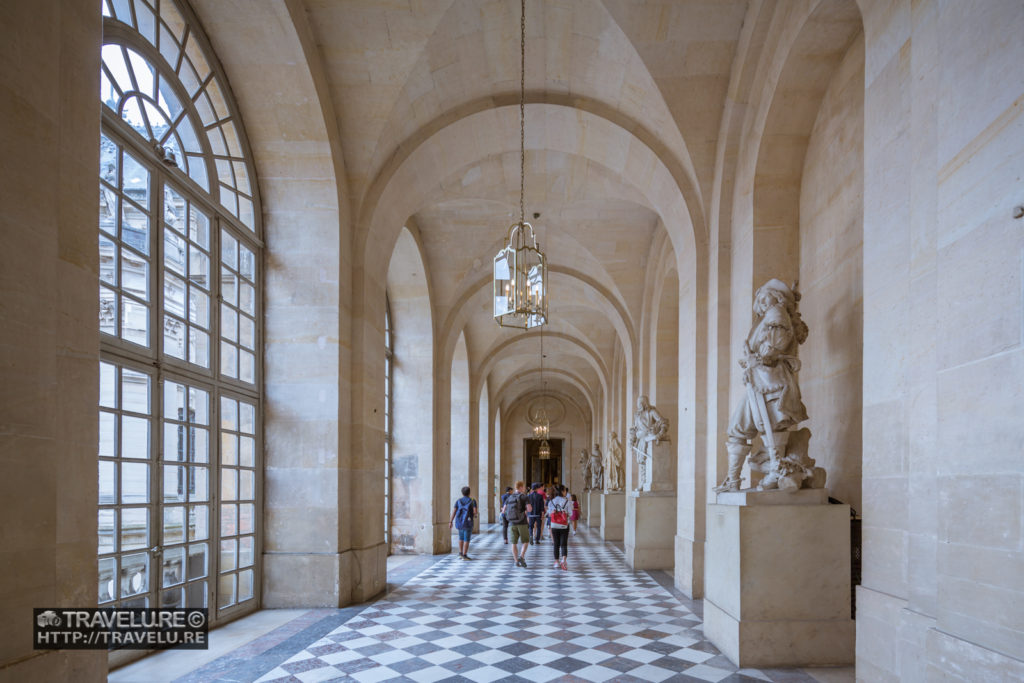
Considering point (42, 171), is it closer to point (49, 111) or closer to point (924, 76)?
point (49, 111)

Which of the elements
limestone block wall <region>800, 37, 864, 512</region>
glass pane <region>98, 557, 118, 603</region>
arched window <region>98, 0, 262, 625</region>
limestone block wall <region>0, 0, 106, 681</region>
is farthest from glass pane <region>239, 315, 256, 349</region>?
limestone block wall <region>800, 37, 864, 512</region>

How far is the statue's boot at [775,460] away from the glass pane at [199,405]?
16.8 feet

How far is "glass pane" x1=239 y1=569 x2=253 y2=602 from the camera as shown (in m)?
7.55

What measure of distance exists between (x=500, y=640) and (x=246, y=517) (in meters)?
3.18

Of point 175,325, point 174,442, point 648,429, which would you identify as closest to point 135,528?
point 174,442

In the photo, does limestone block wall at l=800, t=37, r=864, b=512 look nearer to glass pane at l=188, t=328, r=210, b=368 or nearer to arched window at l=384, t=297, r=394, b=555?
glass pane at l=188, t=328, r=210, b=368

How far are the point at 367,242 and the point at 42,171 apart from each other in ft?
19.2

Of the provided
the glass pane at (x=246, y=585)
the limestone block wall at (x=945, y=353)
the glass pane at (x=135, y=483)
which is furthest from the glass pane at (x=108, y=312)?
the limestone block wall at (x=945, y=353)

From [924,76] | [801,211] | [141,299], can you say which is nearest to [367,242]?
[141,299]

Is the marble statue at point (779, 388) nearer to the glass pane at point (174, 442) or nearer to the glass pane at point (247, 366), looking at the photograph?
the glass pane at point (174, 442)

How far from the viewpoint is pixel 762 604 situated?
547 centimetres

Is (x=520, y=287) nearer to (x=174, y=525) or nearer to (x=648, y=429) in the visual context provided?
(x=174, y=525)

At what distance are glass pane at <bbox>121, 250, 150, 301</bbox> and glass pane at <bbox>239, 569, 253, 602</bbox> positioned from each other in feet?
11.1

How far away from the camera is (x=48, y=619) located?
321cm
